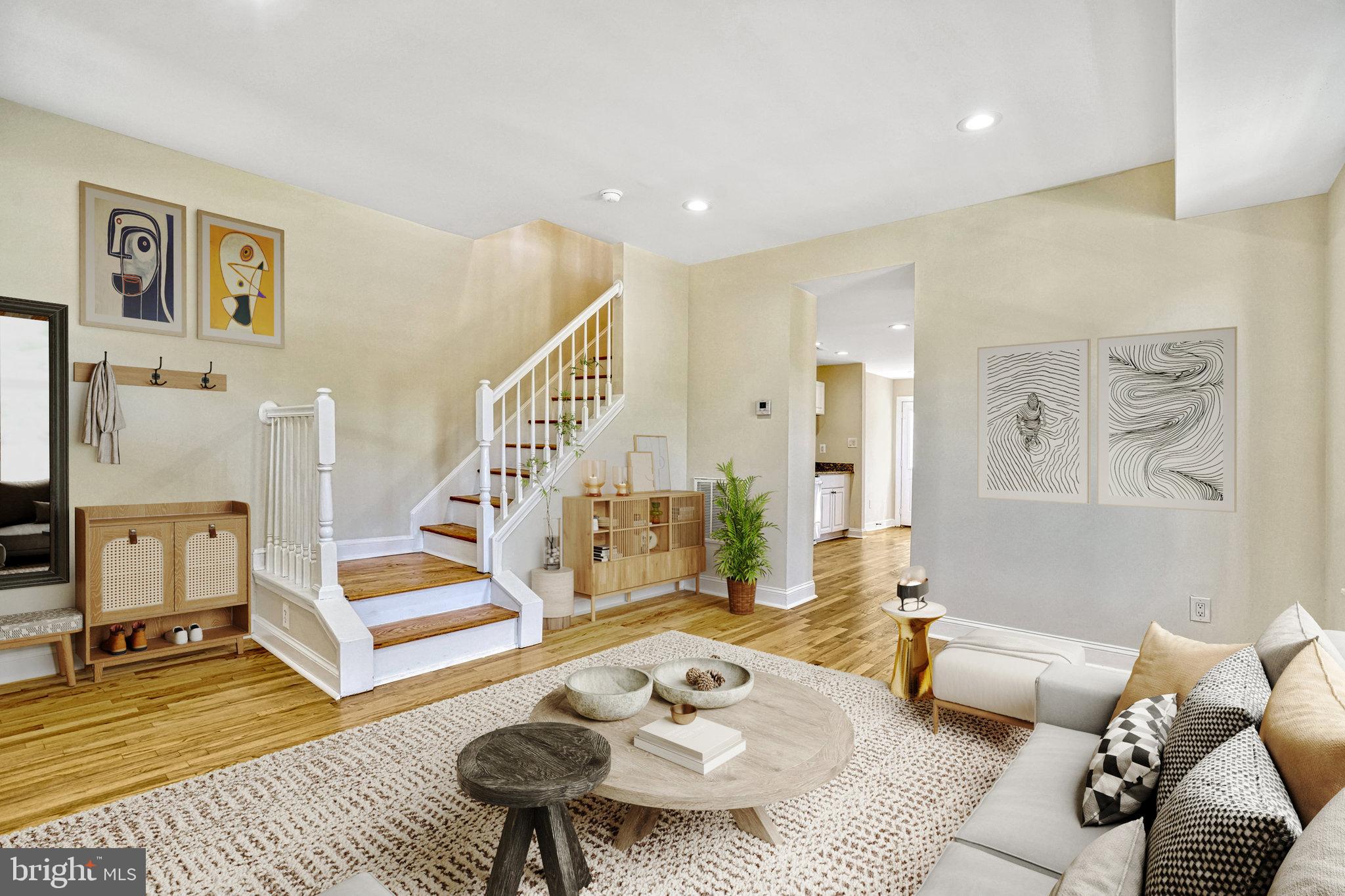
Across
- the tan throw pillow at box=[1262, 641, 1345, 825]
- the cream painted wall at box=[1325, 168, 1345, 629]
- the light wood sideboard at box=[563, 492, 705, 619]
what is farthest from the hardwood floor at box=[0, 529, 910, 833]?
the tan throw pillow at box=[1262, 641, 1345, 825]

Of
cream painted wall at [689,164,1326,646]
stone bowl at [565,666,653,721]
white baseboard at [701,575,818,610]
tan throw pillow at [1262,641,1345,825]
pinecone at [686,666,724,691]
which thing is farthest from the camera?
white baseboard at [701,575,818,610]

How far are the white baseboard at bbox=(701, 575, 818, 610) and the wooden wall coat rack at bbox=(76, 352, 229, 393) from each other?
3.79 metres

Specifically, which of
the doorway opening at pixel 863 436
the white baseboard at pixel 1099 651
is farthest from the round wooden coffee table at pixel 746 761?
the doorway opening at pixel 863 436

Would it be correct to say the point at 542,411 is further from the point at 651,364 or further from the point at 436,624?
the point at 436,624

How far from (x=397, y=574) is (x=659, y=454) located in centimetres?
227

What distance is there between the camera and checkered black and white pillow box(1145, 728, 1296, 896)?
892 mm

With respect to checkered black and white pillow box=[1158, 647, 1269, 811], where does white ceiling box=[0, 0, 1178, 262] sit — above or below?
above

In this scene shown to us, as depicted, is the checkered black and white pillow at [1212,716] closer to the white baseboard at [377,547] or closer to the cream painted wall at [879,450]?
the white baseboard at [377,547]

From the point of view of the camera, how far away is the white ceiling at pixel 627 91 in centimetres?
246

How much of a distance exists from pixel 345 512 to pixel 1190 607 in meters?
5.26

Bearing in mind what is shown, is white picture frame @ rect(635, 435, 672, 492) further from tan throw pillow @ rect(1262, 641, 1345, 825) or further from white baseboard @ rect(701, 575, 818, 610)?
tan throw pillow @ rect(1262, 641, 1345, 825)

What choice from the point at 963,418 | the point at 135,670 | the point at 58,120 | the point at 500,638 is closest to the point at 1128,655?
the point at 963,418

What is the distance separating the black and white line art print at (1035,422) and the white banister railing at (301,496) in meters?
3.89

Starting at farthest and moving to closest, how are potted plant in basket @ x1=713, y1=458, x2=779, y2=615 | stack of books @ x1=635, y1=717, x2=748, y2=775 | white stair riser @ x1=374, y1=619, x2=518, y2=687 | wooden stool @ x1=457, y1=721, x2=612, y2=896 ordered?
potted plant in basket @ x1=713, y1=458, x2=779, y2=615 → white stair riser @ x1=374, y1=619, x2=518, y2=687 → stack of books @ x1=635, y1=717, x2=748, y2=775 → wooden stool @ x1=457, y1=721, x2=612, y2=896
